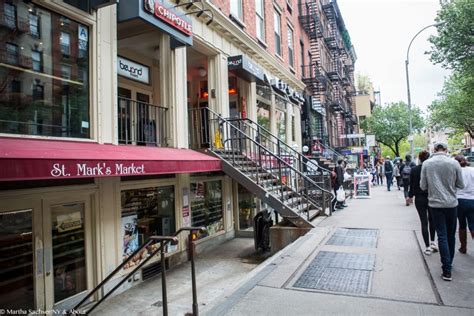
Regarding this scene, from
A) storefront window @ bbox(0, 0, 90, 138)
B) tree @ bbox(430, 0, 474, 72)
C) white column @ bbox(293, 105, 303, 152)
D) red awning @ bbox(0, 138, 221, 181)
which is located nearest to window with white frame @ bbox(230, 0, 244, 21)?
storefront window @ bbox(0, 0, 90, 138)

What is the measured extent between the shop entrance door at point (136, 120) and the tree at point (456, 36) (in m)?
15.4

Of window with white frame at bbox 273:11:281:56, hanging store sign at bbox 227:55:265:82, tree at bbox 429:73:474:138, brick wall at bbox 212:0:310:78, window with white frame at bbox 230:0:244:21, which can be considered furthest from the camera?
tree at bbox 429:73:474:138

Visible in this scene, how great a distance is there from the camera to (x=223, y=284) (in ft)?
20.5

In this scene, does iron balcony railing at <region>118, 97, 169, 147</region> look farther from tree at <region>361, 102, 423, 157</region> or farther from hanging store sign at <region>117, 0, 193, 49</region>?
tree at <region>361, 102, 423, 157</region>

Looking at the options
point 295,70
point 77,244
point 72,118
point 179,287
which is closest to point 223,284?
point 179,287

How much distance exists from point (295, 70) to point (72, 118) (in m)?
13.4

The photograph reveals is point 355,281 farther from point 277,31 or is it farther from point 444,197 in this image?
point 277,31

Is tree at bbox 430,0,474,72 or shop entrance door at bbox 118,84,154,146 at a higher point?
tree at bbox 430,0,474,72

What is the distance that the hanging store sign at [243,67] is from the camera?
1031cm

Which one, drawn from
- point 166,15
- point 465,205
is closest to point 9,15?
point 166,15

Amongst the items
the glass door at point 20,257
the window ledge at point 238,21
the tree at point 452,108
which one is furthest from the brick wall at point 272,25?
the tree at point 452,108

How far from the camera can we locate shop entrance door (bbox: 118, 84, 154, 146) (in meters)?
7.12

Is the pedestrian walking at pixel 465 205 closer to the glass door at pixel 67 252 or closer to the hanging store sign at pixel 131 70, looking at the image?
the glass door at pixel 67 252

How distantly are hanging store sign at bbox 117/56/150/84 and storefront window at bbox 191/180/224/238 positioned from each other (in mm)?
2920
